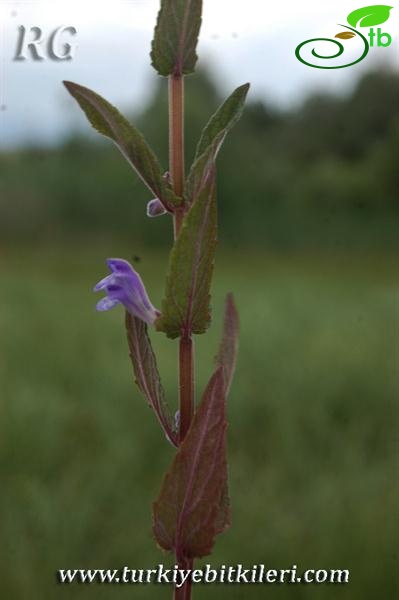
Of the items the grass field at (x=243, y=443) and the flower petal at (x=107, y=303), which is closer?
the flower petal at (x=107, y=303)

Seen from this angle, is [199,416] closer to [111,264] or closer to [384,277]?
[111,264]

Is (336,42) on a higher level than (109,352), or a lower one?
higher

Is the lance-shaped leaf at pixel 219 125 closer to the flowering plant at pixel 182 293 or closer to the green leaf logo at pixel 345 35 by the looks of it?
the flowering plant at pixel 182 293

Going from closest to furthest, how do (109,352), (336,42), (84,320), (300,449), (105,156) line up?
1. (336,42)
2. (300,449)
3. (109,352)
4. (84,320)
5. (105,156)

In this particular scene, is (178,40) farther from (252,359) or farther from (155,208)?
(252,359)

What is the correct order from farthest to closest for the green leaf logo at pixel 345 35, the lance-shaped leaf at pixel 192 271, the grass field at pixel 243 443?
the grass field at pixel 243 443 < the green leaf logo at pixel 345 35 < the lance-shaped leaf at pixel 192 271

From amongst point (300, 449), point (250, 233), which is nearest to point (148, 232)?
point (250, 233)

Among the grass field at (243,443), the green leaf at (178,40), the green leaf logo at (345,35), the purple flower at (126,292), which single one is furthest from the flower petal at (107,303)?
the grass field at (243,443)
